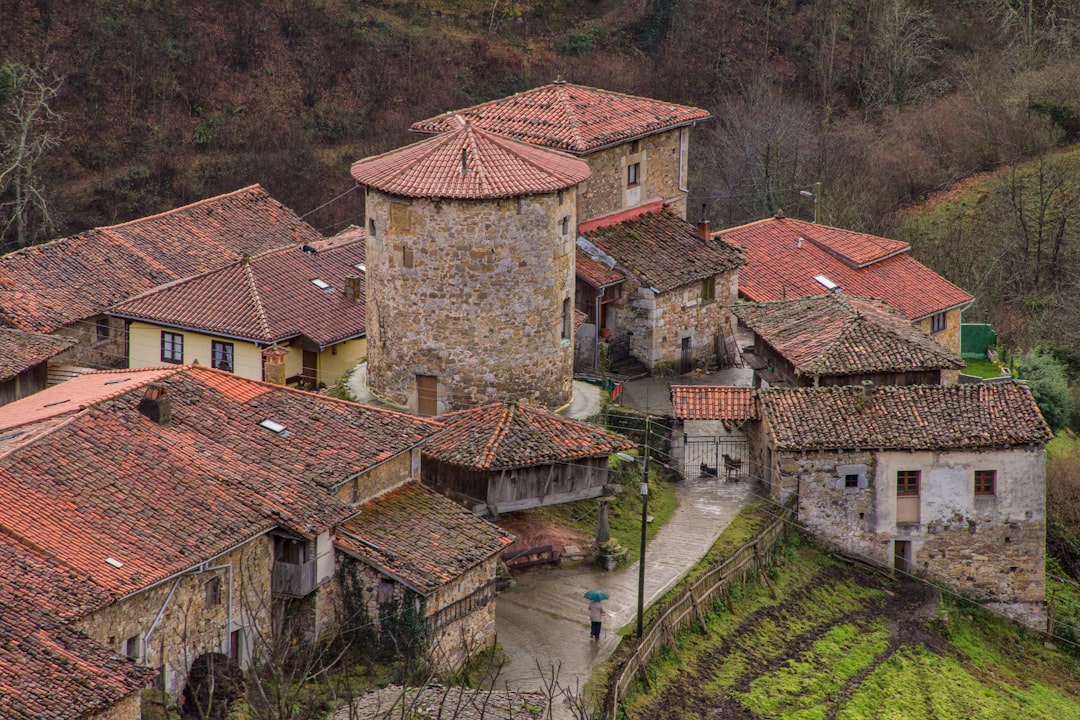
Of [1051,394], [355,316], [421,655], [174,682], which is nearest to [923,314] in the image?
[1051,394]

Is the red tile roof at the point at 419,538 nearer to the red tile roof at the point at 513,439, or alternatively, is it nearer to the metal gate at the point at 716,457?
the red tile roof at the point at 513,439

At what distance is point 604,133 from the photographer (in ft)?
191

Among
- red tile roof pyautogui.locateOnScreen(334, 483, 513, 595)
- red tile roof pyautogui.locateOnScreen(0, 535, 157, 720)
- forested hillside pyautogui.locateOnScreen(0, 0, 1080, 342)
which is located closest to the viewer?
red tile roof pyautogui.locateOnScreen(0, 535, 157, 720)

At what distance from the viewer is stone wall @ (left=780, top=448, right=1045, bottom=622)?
159 feet

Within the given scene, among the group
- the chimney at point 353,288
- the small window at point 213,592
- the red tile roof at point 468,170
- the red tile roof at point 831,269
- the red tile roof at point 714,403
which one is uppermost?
the red tile roof at point 468,170

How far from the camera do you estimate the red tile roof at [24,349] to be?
50469 millimetres

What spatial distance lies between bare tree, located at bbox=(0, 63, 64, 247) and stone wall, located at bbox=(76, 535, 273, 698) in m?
36.6

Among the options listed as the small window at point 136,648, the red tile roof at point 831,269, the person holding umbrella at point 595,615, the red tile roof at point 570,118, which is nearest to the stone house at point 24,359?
the red tile roof at point 570,118

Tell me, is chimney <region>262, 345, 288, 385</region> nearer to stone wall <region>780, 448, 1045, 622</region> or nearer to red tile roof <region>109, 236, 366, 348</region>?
red tile roof <region>109, 236, 366, 348</region>

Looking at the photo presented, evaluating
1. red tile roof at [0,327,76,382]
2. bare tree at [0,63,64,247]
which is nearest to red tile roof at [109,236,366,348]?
red tile roof at [0,327,76,382]

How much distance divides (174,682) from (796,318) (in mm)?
23895

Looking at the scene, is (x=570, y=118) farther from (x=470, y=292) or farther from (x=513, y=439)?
(x=513, y=439)

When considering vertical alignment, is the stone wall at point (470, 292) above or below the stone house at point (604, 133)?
below

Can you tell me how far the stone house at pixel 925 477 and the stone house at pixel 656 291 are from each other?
786 centimetres
